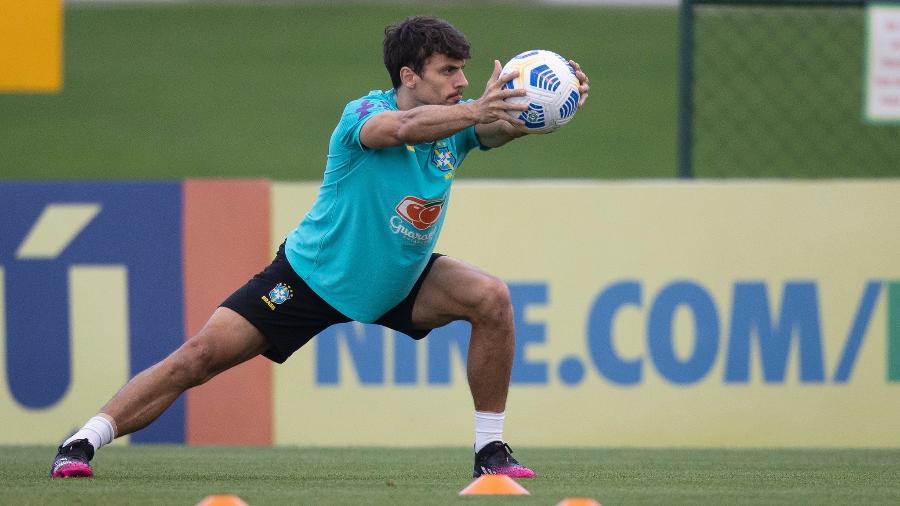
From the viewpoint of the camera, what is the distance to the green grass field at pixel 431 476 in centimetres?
649

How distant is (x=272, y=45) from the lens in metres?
28.9

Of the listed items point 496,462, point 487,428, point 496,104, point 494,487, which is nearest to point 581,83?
point 496,104

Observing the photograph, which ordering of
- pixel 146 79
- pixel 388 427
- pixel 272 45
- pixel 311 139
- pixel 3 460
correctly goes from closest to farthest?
pixel 3 460, pixel 388 427, pixel 311 139, pixel 146 79, pixel 272 45

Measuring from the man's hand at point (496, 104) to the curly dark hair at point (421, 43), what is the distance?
348mm

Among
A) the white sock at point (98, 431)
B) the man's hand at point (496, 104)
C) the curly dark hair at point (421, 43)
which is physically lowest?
the white sock at point (98, 431)

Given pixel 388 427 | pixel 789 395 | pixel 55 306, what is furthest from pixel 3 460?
pixel 789 395

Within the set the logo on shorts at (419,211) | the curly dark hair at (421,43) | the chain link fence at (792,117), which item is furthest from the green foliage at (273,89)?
the logo on shorts at (419,211)

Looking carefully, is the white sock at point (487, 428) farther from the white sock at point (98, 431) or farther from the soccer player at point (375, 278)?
the white sock at point (98, 431)

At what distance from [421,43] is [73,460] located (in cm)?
228

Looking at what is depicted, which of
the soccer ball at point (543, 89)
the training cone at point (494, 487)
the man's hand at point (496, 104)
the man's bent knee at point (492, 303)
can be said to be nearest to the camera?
the training cone at point (494, 487)

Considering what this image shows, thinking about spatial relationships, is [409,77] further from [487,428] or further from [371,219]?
[487,428]

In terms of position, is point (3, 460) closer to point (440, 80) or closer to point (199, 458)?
point (199, 458)

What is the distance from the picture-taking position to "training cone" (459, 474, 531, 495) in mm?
6457

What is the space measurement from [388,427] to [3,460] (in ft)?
8.57
